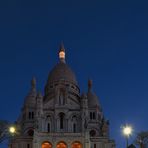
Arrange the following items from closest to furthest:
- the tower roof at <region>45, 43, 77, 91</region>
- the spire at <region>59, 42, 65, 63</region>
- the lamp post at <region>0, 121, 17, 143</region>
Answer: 1. the lamp post at <region>0, 121, 17, 143</region>
2. the tower roof at <region>45, 43, 77, 91</region>
3. the spire at <region>59, 42, 65, 63</region>

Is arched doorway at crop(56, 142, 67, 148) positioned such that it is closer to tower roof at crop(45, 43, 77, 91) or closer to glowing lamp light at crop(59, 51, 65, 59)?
tower roof at crop(45, 43, 77, 91)

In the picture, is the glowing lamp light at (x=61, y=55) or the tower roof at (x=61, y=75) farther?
the glowing lamp light at (x=61, y=55)

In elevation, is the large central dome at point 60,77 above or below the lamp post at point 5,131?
above

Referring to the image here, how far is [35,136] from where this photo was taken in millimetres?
90812

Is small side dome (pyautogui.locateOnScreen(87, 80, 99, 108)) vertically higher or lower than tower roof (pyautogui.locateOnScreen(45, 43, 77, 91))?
lower

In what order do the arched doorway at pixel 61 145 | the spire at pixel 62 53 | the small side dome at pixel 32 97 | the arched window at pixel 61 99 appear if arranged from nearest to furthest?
the arched doorway at pixel 61 145 < the arched window at pixel 61 99 < the small side dome at pixel 32 97 < the spire at pixel 62 53

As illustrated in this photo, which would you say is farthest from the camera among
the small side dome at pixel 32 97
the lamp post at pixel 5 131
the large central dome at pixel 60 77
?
the large central dome at pixel 60 77

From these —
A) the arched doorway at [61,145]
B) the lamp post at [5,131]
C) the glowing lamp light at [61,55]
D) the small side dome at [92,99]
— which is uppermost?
the glowing lamp light at [61,55]

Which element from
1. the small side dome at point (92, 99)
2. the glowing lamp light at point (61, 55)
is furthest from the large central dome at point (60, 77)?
the glowing lamp light at point (61, 55)

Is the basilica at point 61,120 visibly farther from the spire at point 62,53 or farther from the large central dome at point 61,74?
the spire at point 62,53

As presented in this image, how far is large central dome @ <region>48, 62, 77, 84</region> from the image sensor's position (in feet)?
373

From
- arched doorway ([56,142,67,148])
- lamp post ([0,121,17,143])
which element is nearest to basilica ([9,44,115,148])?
arched doorway ([56,142,67,148])

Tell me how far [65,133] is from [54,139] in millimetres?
2708

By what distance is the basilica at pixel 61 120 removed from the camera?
302 feet
